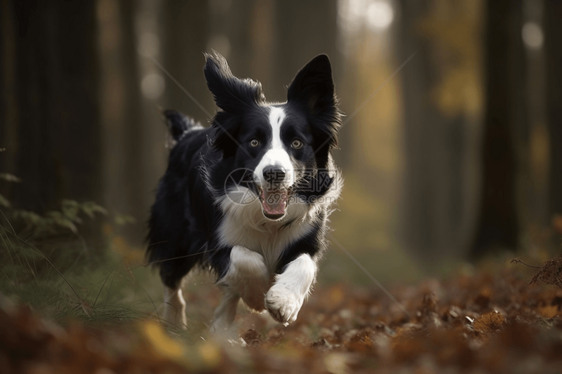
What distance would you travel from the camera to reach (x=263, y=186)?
3918 millimetres

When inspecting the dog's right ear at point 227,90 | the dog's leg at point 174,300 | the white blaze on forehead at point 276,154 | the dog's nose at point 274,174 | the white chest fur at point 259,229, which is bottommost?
the dog's leg at point 174,300

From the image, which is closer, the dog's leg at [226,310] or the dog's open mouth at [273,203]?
the dog's open mouth at [273,203]

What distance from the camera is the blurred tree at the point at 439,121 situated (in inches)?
543

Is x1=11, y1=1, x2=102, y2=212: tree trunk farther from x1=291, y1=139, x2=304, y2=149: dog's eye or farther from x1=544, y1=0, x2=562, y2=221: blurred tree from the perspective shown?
x1=544, y1=0, x2=562, y2=221: blurred tree

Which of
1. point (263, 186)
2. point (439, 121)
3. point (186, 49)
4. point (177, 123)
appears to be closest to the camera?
point (263, 186)

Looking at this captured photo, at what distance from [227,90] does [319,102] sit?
88cm

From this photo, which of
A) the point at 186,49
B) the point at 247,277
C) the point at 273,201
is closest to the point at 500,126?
the point at 273,201

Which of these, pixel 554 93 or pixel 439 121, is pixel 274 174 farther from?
pixel 439 121

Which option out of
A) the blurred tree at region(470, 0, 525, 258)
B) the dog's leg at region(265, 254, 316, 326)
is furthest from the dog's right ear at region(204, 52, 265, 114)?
the blurred tree at region(470, 0, 525, 258)

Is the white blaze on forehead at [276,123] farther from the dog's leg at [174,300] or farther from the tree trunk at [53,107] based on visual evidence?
the tree trunk at [53,107]

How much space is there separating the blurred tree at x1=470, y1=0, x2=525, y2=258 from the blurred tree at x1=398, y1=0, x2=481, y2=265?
11.6 feet

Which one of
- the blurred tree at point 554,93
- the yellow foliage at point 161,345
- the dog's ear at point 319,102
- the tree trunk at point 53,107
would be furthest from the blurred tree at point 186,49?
the yellow foliage at point 161,345

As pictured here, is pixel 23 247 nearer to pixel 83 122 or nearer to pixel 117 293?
pixel 117 293

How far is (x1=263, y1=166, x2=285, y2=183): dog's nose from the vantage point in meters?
3.76
